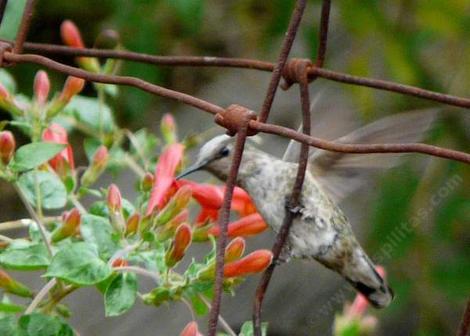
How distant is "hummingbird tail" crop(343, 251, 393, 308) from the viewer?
1.65m

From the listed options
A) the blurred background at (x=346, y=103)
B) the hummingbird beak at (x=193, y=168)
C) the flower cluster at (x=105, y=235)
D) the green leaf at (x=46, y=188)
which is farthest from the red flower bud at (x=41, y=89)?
the blurred background at (x=346, y=103)

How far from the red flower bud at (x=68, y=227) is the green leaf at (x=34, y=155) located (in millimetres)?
83

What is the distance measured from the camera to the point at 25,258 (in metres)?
1.26

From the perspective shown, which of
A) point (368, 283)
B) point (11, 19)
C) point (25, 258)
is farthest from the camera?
point (11, 19)

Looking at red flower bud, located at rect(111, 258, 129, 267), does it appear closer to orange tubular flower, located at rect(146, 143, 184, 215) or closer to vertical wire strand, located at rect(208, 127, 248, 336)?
orange tubular flower, located at rect(146, 143, 184, 215)

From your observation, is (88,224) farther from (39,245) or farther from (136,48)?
(136,48)

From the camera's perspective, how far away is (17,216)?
3.62m

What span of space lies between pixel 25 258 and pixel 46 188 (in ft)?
0.76

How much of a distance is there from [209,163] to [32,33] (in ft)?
7.02

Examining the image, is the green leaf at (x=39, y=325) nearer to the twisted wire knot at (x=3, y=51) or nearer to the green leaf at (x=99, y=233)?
the green leaf at (x=99, y=233)

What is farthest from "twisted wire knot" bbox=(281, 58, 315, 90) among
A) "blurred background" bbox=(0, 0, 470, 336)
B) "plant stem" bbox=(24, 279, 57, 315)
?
"blurred background" bbox=(0, 0, 470, 336)

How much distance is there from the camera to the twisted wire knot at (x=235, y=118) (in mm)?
1102

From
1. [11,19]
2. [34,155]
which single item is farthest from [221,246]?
[11,19]

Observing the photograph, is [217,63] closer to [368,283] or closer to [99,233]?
[99,233]
